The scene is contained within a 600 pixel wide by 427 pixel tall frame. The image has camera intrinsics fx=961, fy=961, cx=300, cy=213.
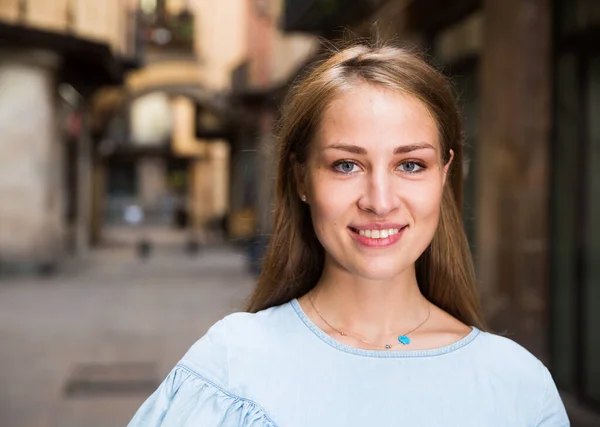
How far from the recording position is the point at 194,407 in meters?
1.72

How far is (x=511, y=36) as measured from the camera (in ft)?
23.0

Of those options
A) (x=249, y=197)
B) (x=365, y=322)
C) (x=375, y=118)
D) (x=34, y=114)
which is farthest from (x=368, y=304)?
(x=249, y=197)

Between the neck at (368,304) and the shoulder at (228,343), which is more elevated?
the neck at (368,304)

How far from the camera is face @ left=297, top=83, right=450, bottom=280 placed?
1.81m

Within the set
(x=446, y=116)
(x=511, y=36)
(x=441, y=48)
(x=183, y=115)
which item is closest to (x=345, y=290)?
(x=446, y=116)

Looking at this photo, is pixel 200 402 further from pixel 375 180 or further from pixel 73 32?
pixel 73 32

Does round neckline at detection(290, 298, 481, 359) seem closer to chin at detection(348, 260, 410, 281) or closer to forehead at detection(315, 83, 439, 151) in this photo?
chin at detection(348, 260, 410, 281)

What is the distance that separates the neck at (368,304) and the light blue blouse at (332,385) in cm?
9

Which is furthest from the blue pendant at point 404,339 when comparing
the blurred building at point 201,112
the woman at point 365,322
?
the blurred building at point 201,112

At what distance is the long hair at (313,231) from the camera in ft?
6.34

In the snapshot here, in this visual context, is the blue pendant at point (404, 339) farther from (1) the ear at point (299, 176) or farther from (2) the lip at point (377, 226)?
(1) the ear at point (299, 176)

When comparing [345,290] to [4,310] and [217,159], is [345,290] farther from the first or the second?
[217,159]

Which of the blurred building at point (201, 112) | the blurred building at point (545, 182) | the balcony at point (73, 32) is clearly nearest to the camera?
the blurred building at point (545, 182)

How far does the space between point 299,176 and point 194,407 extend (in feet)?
1.77
